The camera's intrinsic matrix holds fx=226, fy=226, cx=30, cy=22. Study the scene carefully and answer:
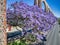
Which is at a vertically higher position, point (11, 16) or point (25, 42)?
point (11, 16)

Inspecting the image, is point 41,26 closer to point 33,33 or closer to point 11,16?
point 33,33

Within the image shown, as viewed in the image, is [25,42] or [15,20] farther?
[25,42]

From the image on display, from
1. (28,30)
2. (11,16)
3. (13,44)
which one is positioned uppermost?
(11,16)

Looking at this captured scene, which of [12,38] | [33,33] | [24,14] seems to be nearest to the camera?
[24,14]

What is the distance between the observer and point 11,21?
8.34m

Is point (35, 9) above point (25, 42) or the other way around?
above

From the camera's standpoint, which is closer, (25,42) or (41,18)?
(41,18)

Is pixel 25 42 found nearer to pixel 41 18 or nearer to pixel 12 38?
pixel 12 38

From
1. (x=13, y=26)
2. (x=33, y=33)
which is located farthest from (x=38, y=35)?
(x=13, y=26)

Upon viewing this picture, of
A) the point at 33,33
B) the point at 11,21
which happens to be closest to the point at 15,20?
the point at 11,21

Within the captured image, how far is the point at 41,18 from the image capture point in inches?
342

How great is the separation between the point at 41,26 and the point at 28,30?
1.68 feet

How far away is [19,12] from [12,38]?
5.83 ft

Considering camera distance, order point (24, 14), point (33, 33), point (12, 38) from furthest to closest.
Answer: point (12, 38) → point (33, 33) → point (24, 14)
